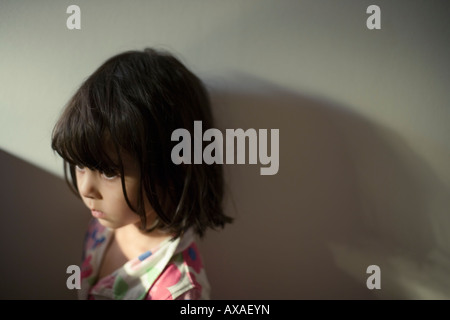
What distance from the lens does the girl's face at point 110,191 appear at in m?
0.55

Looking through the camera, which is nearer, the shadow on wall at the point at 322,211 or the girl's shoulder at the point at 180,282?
the girl's shoulder at the point at 180,282

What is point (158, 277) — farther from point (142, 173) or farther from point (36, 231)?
point (36, 231)

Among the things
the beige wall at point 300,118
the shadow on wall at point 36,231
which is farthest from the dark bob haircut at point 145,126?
the shadow on wall at point 36,231

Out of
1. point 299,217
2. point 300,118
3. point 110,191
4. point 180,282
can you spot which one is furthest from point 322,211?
point 110,191

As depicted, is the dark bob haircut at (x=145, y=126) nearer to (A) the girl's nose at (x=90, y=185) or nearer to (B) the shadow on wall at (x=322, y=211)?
(A) the girl's nose at (x=90, y=185)

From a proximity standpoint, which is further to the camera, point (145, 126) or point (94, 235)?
point (94, 235)

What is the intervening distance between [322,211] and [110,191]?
0.47 meters

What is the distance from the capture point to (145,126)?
1.75ft

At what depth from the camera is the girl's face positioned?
0.55m

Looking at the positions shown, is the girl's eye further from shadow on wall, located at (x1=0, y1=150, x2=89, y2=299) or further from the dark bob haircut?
shadow on wall, located at (x1=0, y1=150, x2=89, y2=299)

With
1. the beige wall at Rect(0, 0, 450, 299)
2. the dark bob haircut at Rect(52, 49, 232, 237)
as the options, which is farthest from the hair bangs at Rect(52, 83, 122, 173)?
the beige wall at Rect(0, 0, 450, 299)

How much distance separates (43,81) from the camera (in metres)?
0.65
